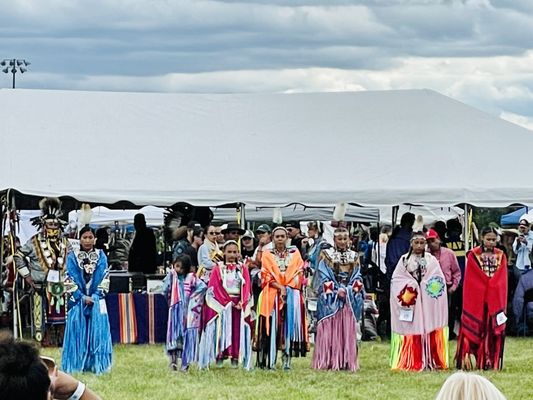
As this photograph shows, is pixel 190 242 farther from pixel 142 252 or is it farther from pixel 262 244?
pixel 142 252

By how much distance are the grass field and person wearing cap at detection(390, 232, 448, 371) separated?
20 centimetres

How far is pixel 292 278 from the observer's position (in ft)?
33.8

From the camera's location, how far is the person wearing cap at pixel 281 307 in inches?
403

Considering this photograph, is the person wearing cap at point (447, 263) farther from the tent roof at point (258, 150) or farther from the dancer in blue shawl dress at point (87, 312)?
the dancer in blue shawl dress at point (87, 312)

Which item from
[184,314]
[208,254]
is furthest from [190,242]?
[184,314]

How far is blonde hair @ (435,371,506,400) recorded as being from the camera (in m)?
3.24

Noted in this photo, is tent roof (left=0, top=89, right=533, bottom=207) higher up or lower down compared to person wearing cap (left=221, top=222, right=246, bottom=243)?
higher up

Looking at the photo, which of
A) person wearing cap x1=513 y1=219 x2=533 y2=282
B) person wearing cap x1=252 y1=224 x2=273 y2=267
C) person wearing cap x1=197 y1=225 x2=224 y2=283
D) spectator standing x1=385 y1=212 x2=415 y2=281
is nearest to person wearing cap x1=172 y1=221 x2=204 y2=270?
person wearing cap x1=197 y1=225 x2=224 y2=283

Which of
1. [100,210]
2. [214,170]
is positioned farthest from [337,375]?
[100,210]

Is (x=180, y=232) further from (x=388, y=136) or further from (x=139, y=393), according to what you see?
(x=139, y=393)

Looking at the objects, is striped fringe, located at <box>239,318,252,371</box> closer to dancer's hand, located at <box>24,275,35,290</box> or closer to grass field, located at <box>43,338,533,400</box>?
grass field, located at <box>43,338,533,400</box>

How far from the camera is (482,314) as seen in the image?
10.3m

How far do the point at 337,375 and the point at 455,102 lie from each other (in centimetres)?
454

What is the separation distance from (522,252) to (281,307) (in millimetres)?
5168
